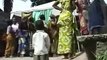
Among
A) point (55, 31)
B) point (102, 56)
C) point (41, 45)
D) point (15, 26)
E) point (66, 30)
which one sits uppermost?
point (15, 26)

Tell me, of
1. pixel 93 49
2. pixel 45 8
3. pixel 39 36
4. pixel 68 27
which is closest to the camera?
pixel 93 49

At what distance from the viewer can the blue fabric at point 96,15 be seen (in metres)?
8.52

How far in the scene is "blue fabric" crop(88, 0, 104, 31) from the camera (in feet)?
27.9

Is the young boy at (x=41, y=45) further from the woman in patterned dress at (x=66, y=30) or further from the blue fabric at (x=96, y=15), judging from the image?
the woman in patterned dress at (x=66, y=30)

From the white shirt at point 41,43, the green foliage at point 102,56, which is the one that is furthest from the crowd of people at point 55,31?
the green foliage at point 102,56

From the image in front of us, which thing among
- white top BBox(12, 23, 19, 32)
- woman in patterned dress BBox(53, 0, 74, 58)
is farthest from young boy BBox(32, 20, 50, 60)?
white top BBox(12, 23, 19, 32)

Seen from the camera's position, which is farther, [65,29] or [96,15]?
[65,29]

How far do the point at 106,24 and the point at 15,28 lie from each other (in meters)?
5.49

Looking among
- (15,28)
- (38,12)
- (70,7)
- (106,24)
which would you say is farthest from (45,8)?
(106,24)

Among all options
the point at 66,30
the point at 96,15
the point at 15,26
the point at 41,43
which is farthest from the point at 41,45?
the point at 15,26

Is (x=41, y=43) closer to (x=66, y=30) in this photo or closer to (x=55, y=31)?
(x=66, y=30)

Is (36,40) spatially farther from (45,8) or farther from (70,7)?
(45,8)

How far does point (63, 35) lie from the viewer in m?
10.2

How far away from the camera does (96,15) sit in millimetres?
8688
